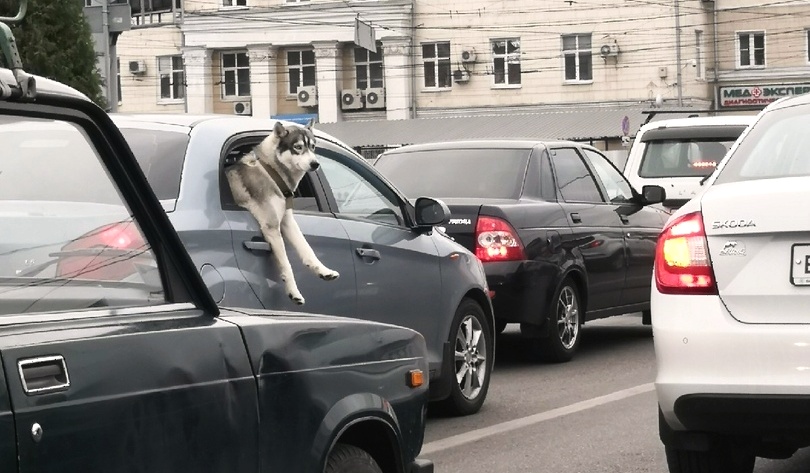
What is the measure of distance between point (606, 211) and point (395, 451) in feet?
27.0

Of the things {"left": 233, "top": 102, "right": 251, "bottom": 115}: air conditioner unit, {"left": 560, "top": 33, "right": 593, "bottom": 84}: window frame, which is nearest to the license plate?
{"left": 560, "top": 33, "right": 593, "bottom": 84}: window frame

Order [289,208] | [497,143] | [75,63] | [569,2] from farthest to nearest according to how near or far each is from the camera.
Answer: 1. [569,2]
2. [75,63]
3. [497,143]
4. [289,208]

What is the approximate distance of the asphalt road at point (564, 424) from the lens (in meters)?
7.39

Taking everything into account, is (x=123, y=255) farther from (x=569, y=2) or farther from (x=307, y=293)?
(x=569, y=2)

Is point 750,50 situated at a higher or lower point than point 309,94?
higher

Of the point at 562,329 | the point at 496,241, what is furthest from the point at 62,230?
the point at 562,329

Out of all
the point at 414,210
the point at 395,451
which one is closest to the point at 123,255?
the point at 395,451

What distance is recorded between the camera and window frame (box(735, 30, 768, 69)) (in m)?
64.1

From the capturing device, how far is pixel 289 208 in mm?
7191

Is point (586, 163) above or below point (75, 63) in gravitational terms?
below

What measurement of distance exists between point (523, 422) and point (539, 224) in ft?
9.26

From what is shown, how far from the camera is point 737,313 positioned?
5.54 metres

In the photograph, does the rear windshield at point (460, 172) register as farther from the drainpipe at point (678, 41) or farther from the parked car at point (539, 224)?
the drainpipe at point (678, 41)

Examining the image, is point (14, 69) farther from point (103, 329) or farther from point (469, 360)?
point (469, 360)
